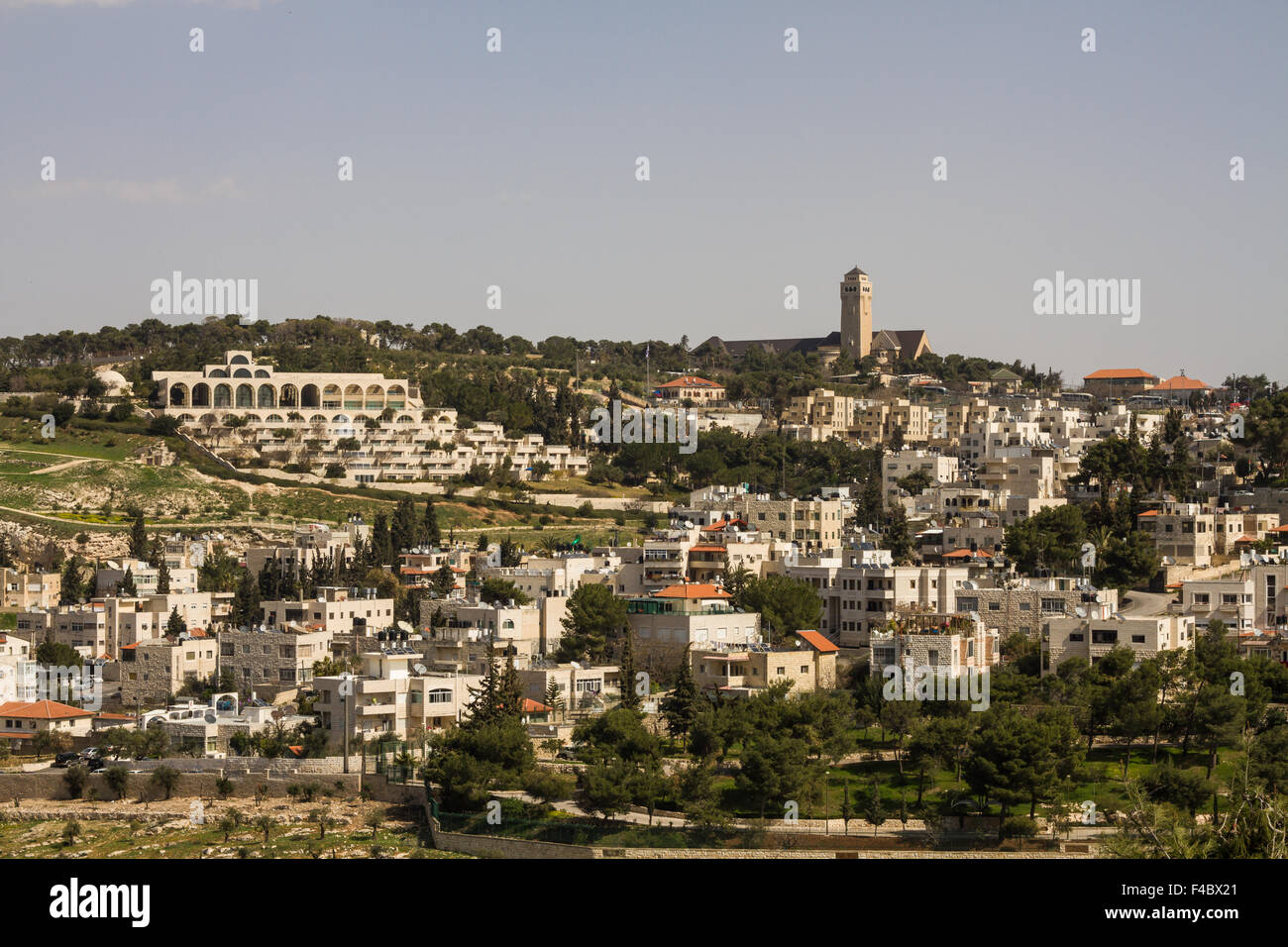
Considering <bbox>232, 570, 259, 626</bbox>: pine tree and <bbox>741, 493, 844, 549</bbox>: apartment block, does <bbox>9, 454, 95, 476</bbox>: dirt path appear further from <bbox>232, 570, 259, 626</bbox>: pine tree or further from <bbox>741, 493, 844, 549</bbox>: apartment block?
<bbox>741, 493, 844, 549</bbox>: apartment block

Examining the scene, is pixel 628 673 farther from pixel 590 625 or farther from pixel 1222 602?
pixel 1222 602

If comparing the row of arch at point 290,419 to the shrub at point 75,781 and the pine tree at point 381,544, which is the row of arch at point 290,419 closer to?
the pine tree at point 381,544

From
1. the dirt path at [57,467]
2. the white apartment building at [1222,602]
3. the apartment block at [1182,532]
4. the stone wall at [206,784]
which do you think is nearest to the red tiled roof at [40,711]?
the stone wall at [206,784]

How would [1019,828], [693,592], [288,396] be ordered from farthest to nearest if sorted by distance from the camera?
[288,396]
[693,592]
[1019,828]

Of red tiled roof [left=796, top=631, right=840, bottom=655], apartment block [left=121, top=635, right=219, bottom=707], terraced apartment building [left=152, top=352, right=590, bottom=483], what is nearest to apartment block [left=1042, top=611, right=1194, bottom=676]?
red tiled roof [left=796, top=631, right=840, bottom=655]

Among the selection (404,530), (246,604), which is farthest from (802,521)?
(246,604)
